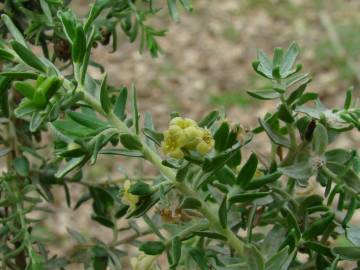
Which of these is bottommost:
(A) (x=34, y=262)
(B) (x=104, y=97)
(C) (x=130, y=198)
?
(A) (x=34, y=262)

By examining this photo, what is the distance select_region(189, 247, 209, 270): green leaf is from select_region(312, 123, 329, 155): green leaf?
18cm

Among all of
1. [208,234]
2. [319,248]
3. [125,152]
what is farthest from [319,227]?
[125,152]

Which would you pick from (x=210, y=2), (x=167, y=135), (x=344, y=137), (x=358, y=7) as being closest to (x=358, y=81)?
(x=344, y=137)

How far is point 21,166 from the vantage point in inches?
39.5

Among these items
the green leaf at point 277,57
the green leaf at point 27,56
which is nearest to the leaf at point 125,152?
the green leaf at point 27,56

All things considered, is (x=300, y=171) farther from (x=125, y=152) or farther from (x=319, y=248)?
(x=125, y=152)

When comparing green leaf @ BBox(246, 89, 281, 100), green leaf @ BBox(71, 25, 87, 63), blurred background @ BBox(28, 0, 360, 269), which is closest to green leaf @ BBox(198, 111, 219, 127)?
green leaf @ BBox(246, 89, 281, 100)

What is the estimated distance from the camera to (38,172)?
1.08 meters

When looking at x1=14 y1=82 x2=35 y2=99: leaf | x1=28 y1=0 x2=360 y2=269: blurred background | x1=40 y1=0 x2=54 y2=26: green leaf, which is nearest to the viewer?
x1=14 y1=82 x2=35 y2=99: leaf

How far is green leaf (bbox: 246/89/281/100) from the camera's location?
84 centimetres

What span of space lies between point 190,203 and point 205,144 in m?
0.08

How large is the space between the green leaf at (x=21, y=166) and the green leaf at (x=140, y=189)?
0.96 feet

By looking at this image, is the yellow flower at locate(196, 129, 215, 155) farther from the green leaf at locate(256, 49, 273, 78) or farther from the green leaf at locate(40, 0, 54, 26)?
the green leaf at locate(40, 0, 54, 26)

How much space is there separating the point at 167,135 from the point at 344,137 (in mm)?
3133
